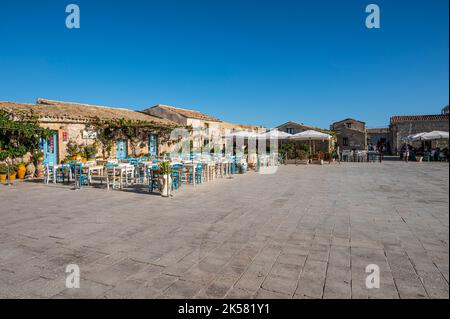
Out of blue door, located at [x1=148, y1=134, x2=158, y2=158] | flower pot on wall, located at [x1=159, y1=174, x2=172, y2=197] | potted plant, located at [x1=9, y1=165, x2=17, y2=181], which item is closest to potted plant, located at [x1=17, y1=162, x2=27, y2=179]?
potted plant, located at [x1=9, y1=165, x2=17, y2=181]

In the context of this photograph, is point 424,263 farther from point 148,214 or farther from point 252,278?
point 148,214

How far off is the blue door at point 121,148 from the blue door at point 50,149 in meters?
3.32

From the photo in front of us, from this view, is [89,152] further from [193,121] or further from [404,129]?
[404,129]

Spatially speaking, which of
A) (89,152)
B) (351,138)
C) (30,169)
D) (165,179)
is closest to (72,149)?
(89,152)

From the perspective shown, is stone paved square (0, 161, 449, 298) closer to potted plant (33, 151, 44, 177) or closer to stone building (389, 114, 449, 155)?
potted plant (33, 151, 44, 177)

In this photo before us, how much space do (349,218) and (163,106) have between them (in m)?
19.4

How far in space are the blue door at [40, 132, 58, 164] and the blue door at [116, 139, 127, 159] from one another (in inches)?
131

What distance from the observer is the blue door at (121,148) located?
15.5 meters

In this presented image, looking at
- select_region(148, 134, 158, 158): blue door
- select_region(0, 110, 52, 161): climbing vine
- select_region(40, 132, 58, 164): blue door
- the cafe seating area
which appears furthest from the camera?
select_region(148, 134, 158, 158): blue door

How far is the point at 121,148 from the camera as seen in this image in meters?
15.7

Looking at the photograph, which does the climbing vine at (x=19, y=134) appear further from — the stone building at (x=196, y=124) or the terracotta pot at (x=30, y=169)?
the stone building at (x=196, y=124)

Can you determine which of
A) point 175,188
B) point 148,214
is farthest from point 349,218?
point 175,188

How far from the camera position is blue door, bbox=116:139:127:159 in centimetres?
1547

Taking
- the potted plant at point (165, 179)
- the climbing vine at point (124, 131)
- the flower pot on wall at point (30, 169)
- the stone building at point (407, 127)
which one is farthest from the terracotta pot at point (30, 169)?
the stone building at point (407, 127)
